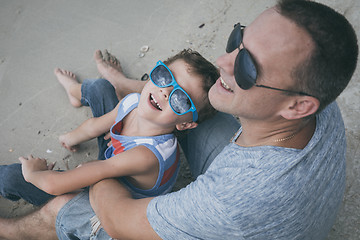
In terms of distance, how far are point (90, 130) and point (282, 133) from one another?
159cm

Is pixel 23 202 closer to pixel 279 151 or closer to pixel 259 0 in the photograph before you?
pixel 279 151

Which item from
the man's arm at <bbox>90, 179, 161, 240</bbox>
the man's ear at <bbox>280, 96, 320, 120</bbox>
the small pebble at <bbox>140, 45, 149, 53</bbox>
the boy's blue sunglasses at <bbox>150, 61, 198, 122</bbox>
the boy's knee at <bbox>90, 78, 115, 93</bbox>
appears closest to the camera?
the man's ear at <bbox>280, 96, 320, 120</bbox>

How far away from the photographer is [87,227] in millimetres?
1843

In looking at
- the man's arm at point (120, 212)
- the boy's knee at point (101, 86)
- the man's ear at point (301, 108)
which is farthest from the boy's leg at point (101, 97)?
the man's ear at point (301, 108)

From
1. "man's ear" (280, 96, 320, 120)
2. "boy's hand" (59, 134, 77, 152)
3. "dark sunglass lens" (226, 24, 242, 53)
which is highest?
"dark sunglass lens" (226, 24, 242, 53)

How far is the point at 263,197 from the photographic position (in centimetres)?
122

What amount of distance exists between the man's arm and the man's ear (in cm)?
79

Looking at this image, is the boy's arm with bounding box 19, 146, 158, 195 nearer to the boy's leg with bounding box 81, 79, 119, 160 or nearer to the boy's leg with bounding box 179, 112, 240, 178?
the boy's leg with bounding box 179, 112, 240, 178

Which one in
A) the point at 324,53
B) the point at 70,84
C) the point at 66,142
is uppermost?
the point at 324,53

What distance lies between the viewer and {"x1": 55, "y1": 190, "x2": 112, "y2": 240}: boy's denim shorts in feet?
5.94

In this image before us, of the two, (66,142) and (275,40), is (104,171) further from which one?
(275,40)

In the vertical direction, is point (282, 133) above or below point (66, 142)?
above

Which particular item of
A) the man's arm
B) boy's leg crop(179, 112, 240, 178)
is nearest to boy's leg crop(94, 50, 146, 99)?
boy's leg crop(179, 112, 240, 178)

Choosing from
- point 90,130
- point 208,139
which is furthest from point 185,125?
point 90,130
